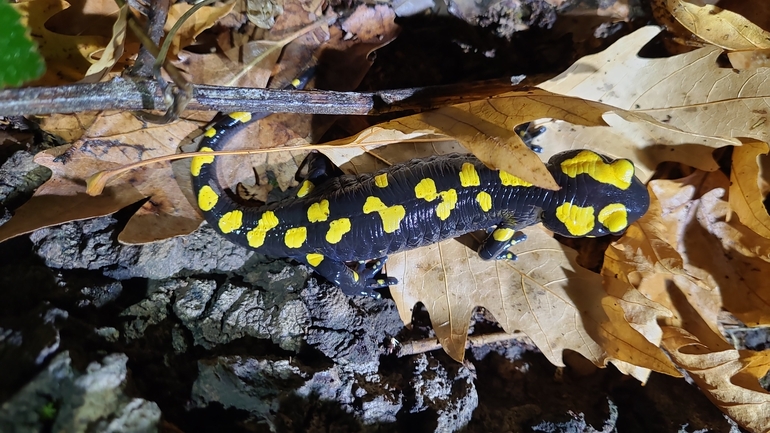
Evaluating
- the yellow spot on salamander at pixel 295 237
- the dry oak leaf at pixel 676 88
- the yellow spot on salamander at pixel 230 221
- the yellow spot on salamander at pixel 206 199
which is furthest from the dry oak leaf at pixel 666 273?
the yellow spot on salamander at pixel 206 199

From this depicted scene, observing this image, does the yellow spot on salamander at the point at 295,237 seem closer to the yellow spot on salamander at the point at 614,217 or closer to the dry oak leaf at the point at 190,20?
the dry oak leaf at the point at 190,20

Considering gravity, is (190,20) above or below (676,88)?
above

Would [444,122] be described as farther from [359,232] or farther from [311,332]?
[311,332]

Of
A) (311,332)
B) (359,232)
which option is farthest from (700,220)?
(311,332)

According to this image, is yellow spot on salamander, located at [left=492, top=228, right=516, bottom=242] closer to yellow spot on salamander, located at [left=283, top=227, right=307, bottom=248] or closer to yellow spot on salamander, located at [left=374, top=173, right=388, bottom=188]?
yellow spot on salamander, located at [left=374, top=173, right=388, bottom=188]

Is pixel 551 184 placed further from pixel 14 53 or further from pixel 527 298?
pixel 14 53

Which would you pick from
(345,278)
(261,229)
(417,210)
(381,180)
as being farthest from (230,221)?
(417,210)

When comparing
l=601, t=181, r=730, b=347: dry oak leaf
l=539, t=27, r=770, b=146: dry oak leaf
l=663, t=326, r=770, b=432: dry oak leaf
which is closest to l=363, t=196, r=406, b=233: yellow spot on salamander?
l=539, t=27, r=770, b=146: dry oak leaf
